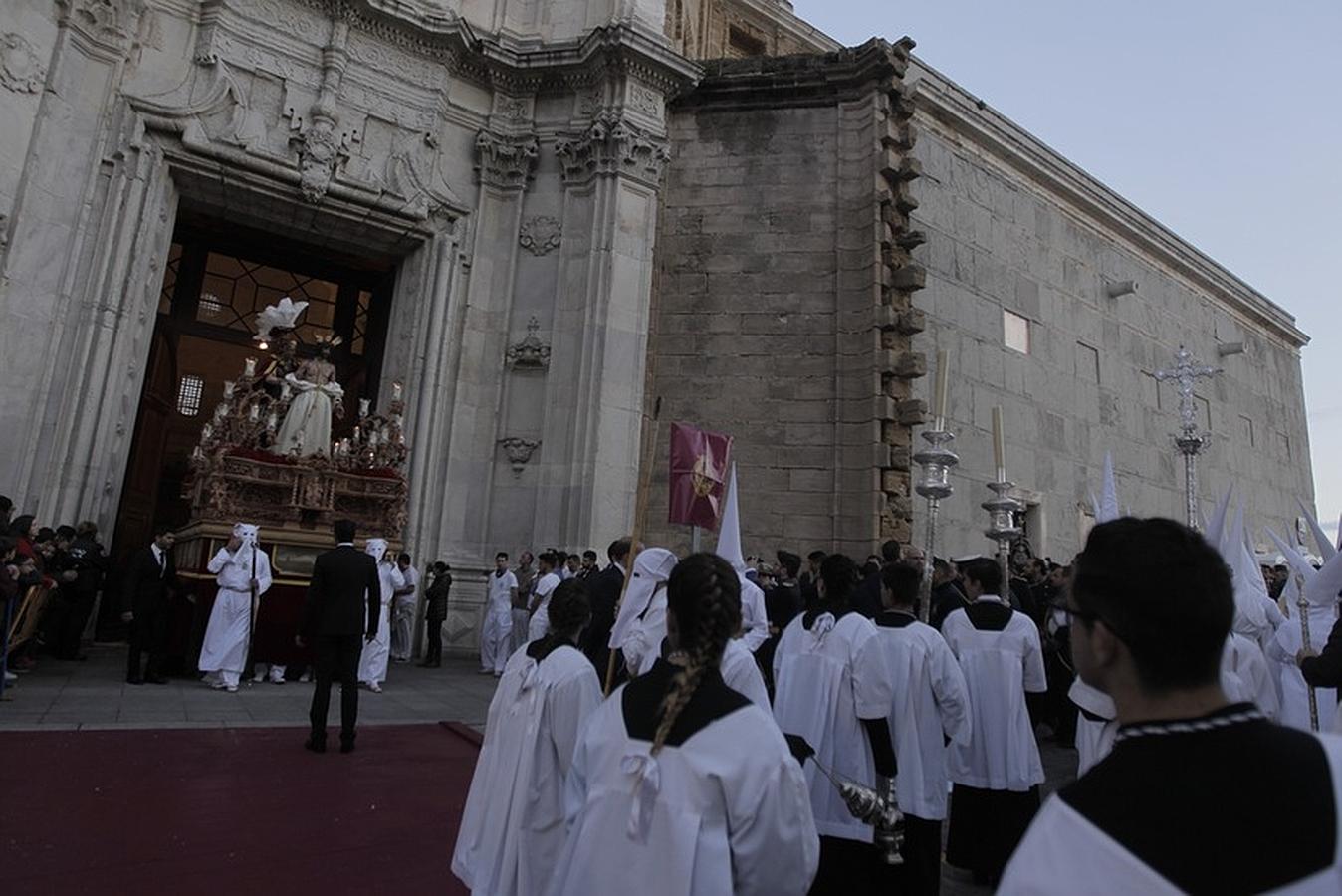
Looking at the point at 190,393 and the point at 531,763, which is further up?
the point at 190,393

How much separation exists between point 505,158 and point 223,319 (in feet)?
20.5

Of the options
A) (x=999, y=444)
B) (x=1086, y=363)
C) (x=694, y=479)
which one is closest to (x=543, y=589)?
(x=694, y=479)

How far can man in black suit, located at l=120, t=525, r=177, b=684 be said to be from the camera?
9.58m

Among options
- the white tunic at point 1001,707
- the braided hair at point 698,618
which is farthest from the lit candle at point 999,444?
the braided hair at point 698,618

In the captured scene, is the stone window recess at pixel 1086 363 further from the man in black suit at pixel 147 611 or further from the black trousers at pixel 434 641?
the man in black suit at pixel 147 611

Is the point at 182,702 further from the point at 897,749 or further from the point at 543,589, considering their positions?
the point at 897,749

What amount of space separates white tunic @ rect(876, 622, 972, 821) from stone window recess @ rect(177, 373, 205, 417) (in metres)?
17.9

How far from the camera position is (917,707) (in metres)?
4.68

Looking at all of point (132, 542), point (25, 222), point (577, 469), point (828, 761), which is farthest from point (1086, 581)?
point (132, 542)

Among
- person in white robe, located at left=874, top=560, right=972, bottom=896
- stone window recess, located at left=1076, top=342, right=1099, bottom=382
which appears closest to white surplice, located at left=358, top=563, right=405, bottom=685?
person in white robe, located at left=874, top=560, right=972, bottom=896

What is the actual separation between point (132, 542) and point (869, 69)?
51.1ft

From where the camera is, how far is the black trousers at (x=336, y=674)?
22.7 ft

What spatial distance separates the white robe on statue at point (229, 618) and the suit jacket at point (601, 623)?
545 cm

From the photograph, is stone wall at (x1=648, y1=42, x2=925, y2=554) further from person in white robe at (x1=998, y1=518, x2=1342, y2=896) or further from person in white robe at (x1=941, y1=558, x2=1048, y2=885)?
person in white robe at (x1=998, y1=518, x2=1342, y2=896)
